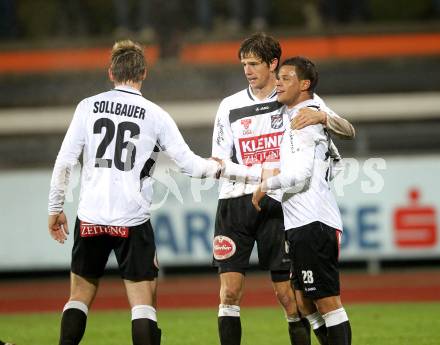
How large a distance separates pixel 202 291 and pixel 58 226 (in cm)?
685

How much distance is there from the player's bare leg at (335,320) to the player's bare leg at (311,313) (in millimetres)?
429

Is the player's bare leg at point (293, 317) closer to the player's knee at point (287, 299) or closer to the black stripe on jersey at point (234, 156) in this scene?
the player's knee at point (287, 299)

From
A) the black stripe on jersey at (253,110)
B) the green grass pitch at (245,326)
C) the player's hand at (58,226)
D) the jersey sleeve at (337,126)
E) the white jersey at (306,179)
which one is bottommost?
the green grass pitch at (245,326)

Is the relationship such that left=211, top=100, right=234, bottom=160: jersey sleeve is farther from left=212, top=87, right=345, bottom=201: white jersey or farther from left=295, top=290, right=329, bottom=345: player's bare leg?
left=295, top=290, right=329, bottom=345: player's bare leg

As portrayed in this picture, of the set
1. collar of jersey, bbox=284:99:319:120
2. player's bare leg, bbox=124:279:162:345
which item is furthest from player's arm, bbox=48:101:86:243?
collar of jersey, bbox=284:99:319:120

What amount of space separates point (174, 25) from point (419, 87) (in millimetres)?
4221

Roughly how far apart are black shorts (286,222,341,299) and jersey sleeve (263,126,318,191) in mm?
307

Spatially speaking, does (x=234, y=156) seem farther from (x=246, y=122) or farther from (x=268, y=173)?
(x=268, y=173)

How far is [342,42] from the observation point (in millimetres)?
15406

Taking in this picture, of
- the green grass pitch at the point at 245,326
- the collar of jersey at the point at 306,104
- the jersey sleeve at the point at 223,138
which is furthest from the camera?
the green grass pitch at the point at 245,326

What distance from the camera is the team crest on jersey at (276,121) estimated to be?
20.9 feet

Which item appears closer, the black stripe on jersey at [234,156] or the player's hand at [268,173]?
the player's hand at [268,173]

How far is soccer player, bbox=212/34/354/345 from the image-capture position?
632cm

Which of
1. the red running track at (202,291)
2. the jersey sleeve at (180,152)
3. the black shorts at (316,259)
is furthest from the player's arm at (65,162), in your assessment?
the red running track at (202,291)
